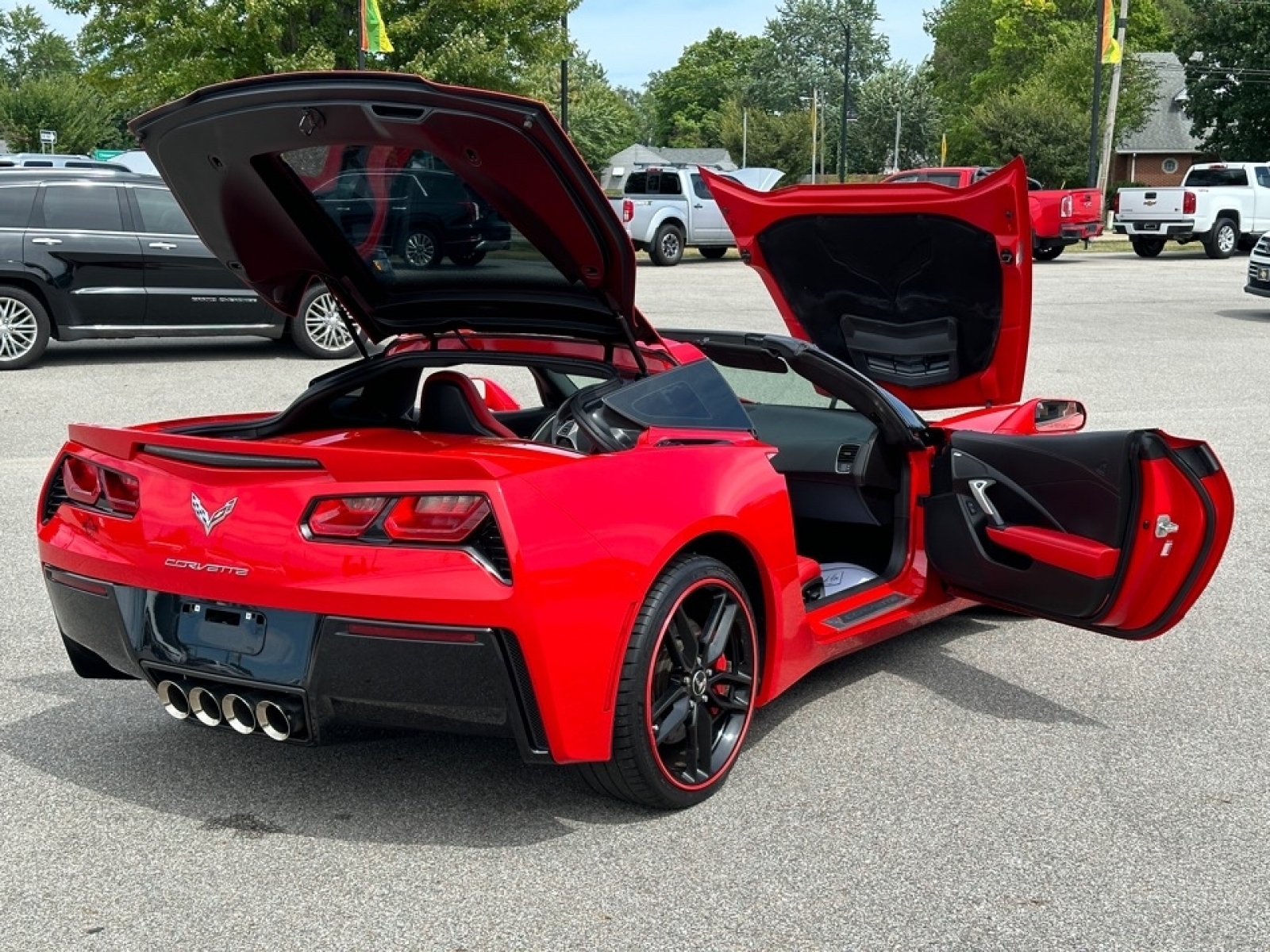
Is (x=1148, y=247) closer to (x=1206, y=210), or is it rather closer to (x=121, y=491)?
(x=1206, y=210)

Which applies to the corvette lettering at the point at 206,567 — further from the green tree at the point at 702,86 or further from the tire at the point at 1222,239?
the green tree at the point at 702,86

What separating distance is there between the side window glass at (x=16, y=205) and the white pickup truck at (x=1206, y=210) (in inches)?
939

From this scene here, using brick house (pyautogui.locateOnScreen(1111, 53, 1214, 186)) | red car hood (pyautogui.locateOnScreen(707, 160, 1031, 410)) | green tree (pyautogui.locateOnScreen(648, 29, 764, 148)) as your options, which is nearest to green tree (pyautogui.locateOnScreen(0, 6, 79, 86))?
green tree (pyautogui.locateOnScreen(648, 29, 764, 148))

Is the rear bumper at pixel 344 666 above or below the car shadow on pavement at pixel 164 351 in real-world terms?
above

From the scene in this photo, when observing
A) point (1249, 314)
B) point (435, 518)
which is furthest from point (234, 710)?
point (1249, 314)

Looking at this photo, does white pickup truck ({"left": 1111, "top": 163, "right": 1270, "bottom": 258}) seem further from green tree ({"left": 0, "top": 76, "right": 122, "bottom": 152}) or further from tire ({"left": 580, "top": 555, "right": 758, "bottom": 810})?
green tree ({"left": 0, "top": 76, "right": 122, "bottom": 152})

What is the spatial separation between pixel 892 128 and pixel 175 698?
105 m

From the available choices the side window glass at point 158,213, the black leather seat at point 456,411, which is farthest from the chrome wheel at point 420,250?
the side window glass at point 158,213

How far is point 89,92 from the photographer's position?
77312 millimetres

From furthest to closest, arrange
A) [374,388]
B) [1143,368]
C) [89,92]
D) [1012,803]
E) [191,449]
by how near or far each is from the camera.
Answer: [89,92]
[1143,368]
[374,388]
[1012,803]
[191,449]

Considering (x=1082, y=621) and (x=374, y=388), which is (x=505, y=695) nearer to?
(x=374, y=388)

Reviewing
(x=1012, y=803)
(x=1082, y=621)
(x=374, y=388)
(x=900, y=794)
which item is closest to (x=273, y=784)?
(x=374, y=388)

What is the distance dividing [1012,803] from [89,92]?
81.9 metres

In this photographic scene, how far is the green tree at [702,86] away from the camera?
143250 mm
